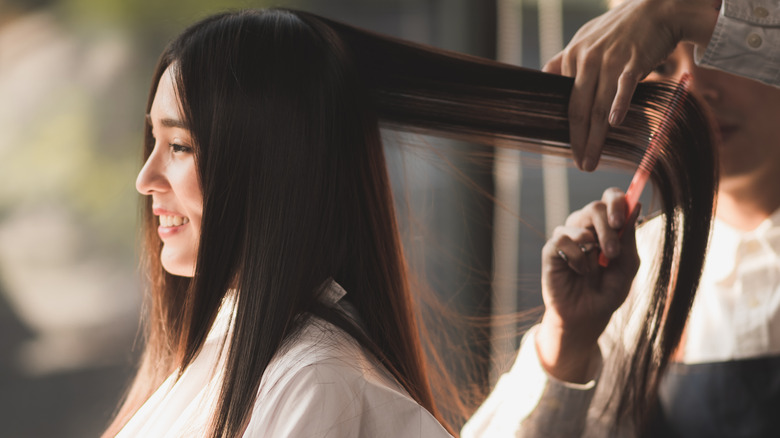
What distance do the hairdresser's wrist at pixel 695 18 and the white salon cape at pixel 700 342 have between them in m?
0.39

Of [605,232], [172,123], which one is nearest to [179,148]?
[172,123]

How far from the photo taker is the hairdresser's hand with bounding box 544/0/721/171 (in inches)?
39.9

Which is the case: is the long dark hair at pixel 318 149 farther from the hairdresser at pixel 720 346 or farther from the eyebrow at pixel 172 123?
the hairdresser at pixel 720 346

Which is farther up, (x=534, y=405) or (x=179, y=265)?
(x=179, y=265)

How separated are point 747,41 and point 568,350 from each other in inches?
24.0

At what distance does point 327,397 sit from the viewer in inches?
31.9

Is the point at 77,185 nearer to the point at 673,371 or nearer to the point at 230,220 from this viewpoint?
the point at 230,220

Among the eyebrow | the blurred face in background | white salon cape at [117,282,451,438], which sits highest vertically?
the eyebrow

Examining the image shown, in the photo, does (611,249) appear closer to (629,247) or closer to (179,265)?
(629,247)

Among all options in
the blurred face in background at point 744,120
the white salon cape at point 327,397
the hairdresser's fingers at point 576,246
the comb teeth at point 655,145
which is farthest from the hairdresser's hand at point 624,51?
the white salon cape at point 327,397

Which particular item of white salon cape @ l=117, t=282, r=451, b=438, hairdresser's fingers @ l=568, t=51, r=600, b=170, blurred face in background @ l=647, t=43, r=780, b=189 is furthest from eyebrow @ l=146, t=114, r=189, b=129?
blurred face in background @ l=647, t=43, r=780, b=189

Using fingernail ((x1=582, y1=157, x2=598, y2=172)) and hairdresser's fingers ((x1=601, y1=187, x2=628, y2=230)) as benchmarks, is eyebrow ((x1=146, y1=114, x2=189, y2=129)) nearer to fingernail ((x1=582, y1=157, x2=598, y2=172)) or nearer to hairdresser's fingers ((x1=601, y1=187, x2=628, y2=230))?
fingernail ((x1=582, y1=157, x2=598, y2=172))

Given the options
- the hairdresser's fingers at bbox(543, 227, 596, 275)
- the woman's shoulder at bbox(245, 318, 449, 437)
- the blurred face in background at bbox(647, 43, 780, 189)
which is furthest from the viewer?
the blurred face in background at bbox(647, 43, 780, 189)

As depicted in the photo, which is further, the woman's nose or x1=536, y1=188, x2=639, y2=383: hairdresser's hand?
x1=536, y1=188, x2=639, y2=383: hairdresser's hand
